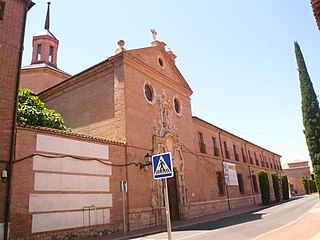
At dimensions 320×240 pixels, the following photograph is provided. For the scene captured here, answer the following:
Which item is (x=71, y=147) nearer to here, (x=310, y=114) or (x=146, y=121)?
(x=146, y=121)

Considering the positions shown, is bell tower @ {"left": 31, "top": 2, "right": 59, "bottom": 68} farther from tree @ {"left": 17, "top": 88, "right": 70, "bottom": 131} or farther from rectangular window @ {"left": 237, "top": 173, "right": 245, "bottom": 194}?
rectangular window @ {"left": 237, "top": 173, "right": 245, "bottom": 194}

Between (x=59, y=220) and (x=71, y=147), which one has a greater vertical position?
(x=71, y=147)

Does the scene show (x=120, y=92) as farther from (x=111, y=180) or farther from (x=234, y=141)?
(x=234, y=141)

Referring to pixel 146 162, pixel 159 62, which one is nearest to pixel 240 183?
pixel 159 62

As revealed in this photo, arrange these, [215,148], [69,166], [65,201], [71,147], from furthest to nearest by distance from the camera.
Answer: [215,148] < [71,147] < [69,166] < [65,201]

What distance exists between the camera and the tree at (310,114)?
12.6 m

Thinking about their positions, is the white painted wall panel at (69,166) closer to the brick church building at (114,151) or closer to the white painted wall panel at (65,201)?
the brick church building at (114,151)

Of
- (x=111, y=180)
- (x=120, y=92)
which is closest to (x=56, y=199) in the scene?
(x=111, y=180)

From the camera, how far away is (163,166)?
5.41 metres

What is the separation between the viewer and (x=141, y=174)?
14.5 m

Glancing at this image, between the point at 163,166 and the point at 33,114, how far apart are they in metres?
11.2

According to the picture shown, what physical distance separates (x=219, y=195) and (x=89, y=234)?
48.1ft

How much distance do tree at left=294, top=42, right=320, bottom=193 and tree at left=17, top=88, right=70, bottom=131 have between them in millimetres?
12403

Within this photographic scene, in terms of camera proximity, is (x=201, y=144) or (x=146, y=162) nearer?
(x=146, y=162)
